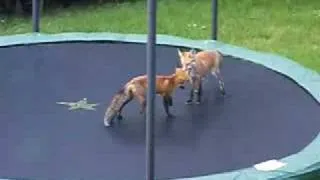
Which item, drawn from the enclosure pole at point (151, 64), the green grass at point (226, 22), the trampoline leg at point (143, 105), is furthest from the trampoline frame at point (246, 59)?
the green grass at point (226, 22)

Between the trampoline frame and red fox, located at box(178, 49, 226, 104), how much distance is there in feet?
1.28

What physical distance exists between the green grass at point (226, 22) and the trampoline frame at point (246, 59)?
1.33 meters

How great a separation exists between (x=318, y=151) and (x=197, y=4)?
12.2 feet

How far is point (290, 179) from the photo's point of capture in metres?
2.21

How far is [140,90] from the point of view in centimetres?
244

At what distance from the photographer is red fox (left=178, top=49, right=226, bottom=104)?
256cm

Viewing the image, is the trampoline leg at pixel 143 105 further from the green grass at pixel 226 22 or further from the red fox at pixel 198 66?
the green grass at pixel 226 22

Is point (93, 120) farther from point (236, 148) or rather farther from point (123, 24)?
point (123, 24)

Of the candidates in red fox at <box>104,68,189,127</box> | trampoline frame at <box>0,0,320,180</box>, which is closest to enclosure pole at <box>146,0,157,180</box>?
trampoline frame at <box>0,0,320,180</box>

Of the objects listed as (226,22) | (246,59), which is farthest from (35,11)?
(226,22)

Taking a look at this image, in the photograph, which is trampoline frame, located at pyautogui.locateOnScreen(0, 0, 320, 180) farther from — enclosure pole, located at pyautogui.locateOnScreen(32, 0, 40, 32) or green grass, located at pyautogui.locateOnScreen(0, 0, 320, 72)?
green grass, located at pyautogui.locateOnScreen(0, 0, 320, 72)

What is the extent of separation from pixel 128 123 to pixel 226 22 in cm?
308

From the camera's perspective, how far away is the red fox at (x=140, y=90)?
2.45 metres

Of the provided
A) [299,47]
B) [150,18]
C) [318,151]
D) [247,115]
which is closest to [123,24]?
[299,47]
